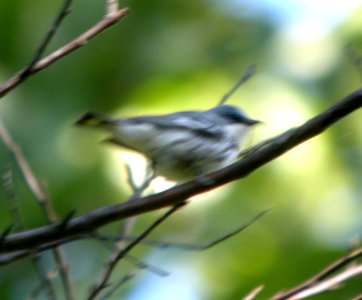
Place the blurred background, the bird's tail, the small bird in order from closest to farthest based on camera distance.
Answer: the bird's tail < the small bird < the blurred background

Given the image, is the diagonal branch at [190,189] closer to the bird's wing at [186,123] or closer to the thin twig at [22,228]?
the thin twig at [22,228]

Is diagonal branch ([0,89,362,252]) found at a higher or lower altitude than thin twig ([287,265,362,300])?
higher

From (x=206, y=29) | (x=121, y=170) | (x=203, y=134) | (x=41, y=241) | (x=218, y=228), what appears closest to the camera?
(x=41, y=241)

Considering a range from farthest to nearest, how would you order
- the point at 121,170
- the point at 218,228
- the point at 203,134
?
the point at 218,228 → the point at 121,170 → the point at 203,134

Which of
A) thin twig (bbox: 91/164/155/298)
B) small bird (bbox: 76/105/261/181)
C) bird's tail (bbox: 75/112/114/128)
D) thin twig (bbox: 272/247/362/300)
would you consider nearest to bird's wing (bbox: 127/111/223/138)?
small bird (bbox: 76/105/261/181)

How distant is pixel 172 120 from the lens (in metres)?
3.00

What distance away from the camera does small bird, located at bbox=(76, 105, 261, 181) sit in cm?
276

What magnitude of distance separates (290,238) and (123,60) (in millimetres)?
1242

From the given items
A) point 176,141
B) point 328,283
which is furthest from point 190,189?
point 176,141

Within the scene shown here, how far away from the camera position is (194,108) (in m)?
3.72

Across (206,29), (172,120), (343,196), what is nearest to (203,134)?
(172,120)

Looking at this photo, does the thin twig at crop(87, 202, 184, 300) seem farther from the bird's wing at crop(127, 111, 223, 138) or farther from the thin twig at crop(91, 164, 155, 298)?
the bird's wing at crop(127, 111, 223, 138)

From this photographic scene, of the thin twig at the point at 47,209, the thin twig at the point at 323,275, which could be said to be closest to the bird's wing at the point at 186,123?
the thin twig at the point at 47,209

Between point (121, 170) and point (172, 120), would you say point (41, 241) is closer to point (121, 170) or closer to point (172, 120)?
point (172, 120)
